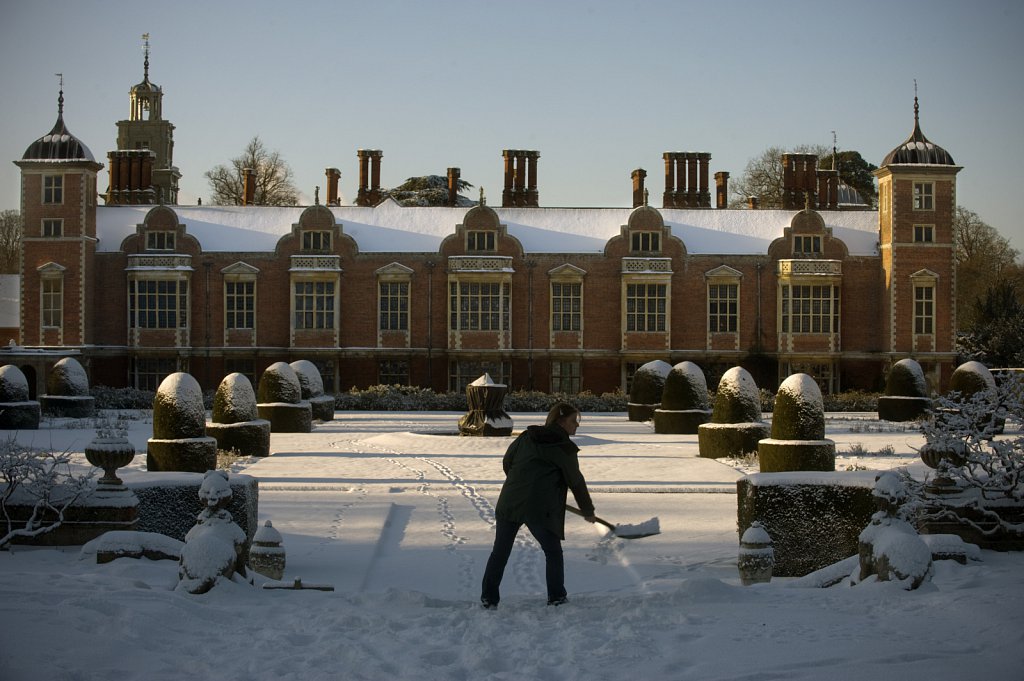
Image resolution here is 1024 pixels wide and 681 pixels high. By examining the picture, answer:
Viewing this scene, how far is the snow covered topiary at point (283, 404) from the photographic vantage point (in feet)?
76.7

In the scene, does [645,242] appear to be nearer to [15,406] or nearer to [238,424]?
[15,406]

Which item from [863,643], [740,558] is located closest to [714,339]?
[740,558]

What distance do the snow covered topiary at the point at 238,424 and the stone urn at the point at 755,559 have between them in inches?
444

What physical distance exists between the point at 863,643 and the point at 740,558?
2.50m

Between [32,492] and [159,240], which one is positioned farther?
[159,240]

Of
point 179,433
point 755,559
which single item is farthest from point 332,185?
point 755,559

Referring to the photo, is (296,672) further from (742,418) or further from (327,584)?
(742,418)

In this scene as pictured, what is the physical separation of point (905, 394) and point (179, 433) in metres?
18.7

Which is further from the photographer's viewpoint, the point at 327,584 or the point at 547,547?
the point at 327,584

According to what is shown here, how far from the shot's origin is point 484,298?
121ft

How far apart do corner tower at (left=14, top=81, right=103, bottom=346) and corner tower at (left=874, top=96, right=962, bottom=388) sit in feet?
84.0

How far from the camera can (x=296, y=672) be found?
6254 mm

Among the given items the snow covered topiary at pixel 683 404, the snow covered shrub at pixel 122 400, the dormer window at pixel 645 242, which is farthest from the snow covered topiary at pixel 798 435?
the dormer window at pixel 645 242

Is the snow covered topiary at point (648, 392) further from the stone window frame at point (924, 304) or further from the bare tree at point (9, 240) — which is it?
the bare tree at point (9, 240)
